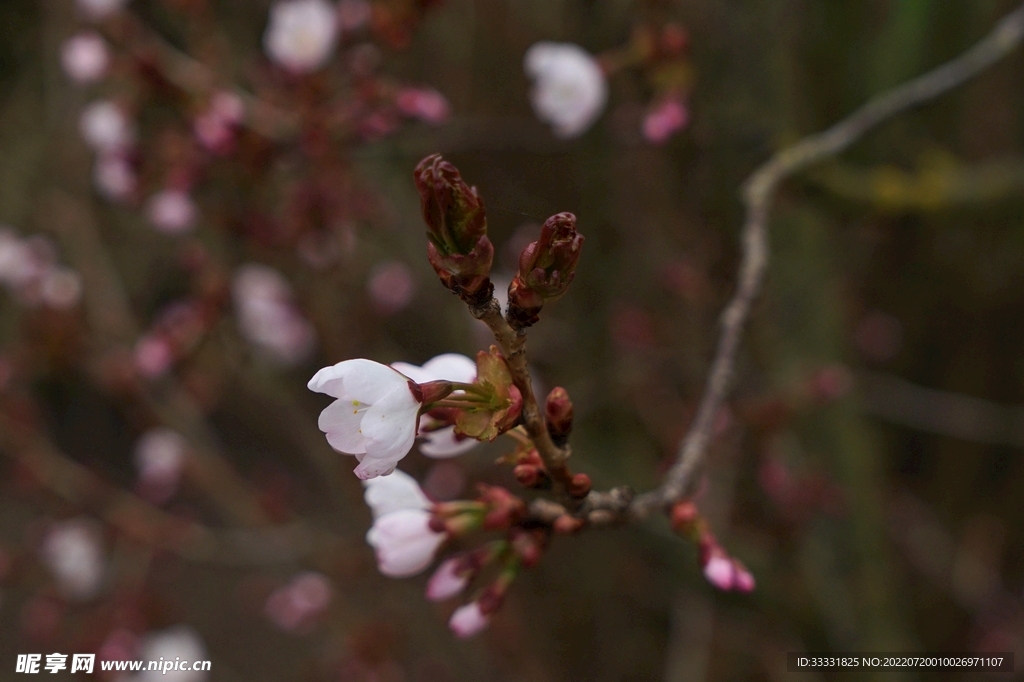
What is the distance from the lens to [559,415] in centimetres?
56

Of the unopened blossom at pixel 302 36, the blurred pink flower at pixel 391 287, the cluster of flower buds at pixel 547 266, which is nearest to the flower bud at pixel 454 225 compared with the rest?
the cluster of flower buds at pixel 547 266

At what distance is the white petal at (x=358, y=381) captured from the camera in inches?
19.4

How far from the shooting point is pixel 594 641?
9.30 ft

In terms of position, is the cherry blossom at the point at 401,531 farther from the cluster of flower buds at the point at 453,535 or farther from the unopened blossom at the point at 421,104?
the unopened blossom at the point at 421,104

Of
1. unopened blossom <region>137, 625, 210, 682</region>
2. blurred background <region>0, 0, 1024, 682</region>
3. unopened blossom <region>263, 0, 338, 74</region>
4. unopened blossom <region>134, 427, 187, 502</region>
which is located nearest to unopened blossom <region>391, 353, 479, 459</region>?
blurred background <region>0, 0, 1024, 682</region>

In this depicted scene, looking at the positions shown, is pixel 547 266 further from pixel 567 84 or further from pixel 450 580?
pixel 567 84

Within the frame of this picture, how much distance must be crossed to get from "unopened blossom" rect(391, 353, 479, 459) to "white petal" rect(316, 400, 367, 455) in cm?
6

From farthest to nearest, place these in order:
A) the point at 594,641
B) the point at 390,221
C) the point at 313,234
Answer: the point at 594,641
the point at 390,221
the point at 313,234

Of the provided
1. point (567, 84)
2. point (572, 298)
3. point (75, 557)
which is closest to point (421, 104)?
point (567, 84)

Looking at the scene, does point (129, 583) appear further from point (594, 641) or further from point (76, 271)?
point (594, 641)

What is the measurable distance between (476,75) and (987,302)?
6.27 ft

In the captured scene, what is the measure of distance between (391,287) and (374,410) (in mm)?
1798

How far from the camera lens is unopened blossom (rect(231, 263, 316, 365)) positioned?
1997mm

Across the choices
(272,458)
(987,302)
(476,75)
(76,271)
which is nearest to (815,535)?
(987,302)
